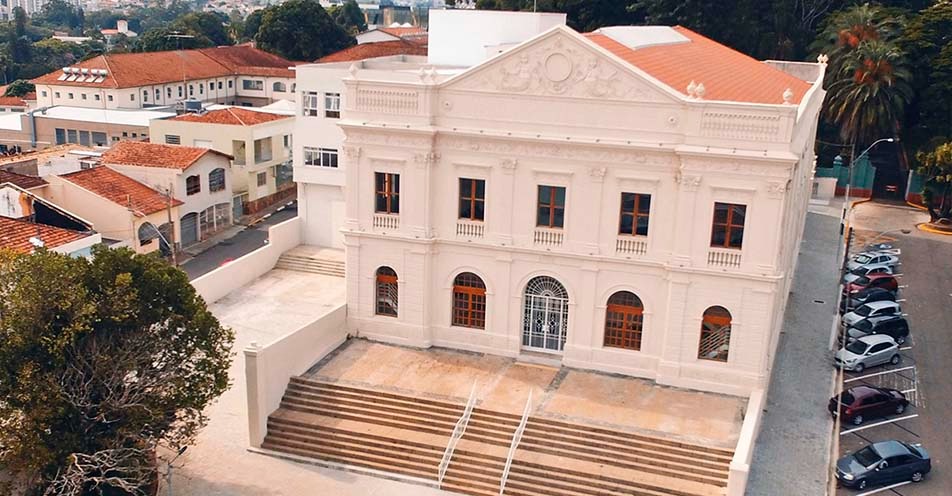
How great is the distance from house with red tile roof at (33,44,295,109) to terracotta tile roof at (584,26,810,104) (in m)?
55.4

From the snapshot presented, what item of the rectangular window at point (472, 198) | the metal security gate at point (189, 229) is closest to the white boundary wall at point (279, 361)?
the rectangular window at point (472, 198)

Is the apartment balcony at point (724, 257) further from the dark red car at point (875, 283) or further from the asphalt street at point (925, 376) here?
the dark red car at point (875, 283)

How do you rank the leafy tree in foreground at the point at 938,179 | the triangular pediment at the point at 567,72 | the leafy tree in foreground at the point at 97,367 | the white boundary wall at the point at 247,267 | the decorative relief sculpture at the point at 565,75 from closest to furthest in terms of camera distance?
the leafy tree in foreground at the point at 97,367 < the triangular pediment at the point at 567,72 < the decorative relief sculpture at the point at 565,75 < the white boundary wall at the point at 247,267 < the leafy tree in foreground at the point at 938,179

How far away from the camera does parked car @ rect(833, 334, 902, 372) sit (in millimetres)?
34875

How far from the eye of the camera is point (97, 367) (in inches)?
921

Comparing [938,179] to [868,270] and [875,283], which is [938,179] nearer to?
[868,270]

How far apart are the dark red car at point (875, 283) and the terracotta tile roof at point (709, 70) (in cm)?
967

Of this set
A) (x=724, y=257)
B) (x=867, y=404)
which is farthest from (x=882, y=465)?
(x=724, y=257)

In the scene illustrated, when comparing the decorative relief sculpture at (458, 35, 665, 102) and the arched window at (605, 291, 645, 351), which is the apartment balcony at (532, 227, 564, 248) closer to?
the arched window at (605, 291, 645, 351)

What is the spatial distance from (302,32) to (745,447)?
93.8 meters

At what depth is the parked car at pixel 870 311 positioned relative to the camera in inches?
1531

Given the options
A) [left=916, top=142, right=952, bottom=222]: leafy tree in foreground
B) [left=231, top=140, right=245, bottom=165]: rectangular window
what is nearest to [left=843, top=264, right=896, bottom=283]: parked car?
[left=916, top=142, right=952, bottom=222]: leafy tree in foreground

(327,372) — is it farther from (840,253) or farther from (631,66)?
(840,253)

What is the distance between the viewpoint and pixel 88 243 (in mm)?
37125
